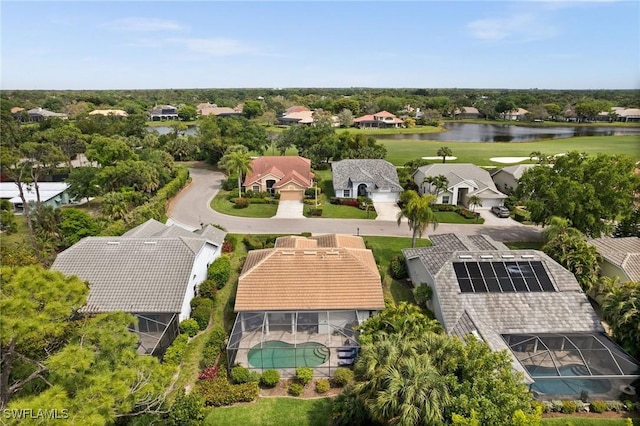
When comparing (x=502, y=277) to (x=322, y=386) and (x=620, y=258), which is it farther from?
(x=322, y=386)

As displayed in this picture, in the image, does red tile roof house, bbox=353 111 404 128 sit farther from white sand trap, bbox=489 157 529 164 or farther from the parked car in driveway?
the parked car in driveway

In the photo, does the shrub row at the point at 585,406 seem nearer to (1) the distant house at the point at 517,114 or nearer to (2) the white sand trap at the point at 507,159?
(2) the white sand trap at the point at 507,159

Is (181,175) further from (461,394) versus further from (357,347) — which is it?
(461,394)

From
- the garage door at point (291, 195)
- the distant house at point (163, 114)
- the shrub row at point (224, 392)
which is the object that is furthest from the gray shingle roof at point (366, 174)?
the distant house at point (163, 114)

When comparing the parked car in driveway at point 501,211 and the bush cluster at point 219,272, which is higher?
the parked car in driveway at point 501,211

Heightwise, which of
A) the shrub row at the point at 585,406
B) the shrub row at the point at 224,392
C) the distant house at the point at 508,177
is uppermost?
the distant house at the point at 508,177

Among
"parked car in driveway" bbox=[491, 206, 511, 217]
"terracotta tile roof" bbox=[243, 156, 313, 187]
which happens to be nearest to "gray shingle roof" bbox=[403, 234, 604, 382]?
"parked car in driveway" bbox=[491, 206, 511, 217]

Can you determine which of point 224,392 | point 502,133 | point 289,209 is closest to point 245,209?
point 289,209
